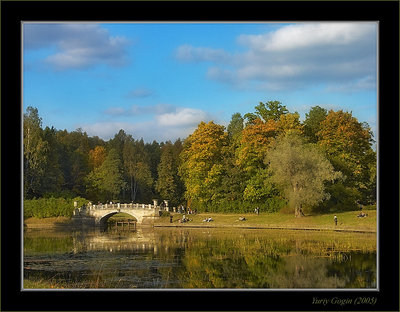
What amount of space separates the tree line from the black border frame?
35.5 meters

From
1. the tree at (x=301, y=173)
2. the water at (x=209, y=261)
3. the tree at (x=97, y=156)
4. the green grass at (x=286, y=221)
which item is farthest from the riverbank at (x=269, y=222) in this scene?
the tree at (x=97, y=156)

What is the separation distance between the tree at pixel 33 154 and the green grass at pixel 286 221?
15825 mm

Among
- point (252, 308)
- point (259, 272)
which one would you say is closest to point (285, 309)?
point (252, 308)

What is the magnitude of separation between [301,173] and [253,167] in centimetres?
871

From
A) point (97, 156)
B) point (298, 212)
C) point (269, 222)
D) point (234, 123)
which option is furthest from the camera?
point (234, 123)

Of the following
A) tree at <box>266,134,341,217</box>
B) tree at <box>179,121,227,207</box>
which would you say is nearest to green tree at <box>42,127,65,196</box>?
tree at <box>179,121,227,207</box>

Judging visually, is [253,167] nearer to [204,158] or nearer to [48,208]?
[204,158]

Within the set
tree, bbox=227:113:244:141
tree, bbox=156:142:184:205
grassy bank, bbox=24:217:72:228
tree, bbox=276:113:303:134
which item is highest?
tree, bbox=227:113:244:141

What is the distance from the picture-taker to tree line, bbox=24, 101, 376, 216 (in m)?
47.6

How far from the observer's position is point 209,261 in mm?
26797

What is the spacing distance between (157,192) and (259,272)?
2183 inches

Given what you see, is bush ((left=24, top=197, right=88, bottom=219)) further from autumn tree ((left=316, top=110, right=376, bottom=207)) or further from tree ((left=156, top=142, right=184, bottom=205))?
autumn tree ((left=316, top=110, right=376, bottom=207))

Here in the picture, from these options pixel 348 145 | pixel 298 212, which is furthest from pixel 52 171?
pixel 348 145

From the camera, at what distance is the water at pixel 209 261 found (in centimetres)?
2092
